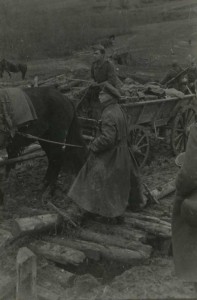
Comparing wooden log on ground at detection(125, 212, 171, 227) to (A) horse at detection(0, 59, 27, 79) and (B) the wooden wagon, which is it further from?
(A) horse at detection(0, 59, 27, 79)

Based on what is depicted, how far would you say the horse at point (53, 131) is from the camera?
671 centimetres

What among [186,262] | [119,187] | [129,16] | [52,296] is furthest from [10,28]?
[186,262]

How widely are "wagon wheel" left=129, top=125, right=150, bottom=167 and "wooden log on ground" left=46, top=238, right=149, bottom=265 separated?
2.94 metres

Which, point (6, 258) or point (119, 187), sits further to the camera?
point (119, 187)

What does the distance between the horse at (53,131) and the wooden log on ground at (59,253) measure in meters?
1.83

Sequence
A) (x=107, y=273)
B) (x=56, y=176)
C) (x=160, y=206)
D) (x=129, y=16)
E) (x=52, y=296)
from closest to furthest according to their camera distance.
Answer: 1. (x=52, y=296)
2. (x=107, y=273)
3. (x=160, y=206)
4. (x=56, y=176)
5. (x=129, y=16)

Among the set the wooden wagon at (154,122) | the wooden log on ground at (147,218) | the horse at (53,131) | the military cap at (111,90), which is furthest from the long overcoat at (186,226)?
the wooden wagon at (154,122)

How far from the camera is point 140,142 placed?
26.8 feet

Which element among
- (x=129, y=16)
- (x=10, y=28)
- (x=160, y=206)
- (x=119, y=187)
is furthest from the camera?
(x=129, y=16)

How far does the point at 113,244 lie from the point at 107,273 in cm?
37

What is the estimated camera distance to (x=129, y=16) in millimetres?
21641

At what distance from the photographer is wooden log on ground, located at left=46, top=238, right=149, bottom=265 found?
198 inches

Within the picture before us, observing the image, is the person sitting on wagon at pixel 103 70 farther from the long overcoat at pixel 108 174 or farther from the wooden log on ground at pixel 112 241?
the wooden log on ground at pixel 112 241

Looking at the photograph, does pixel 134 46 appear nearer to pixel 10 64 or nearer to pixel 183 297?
pixel 10 64
